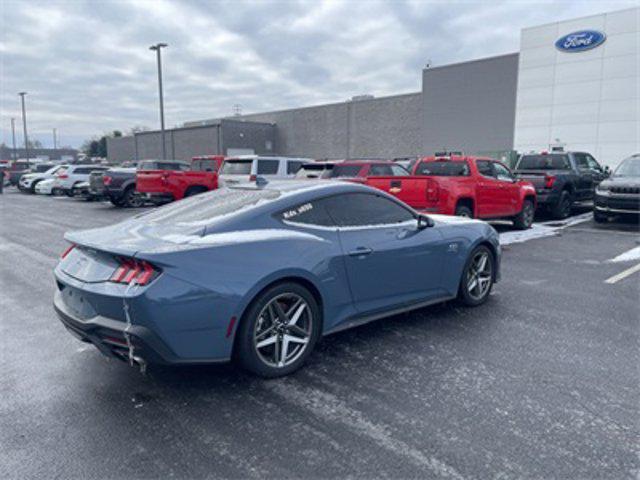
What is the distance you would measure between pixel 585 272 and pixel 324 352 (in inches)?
199

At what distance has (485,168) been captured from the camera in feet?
34.8

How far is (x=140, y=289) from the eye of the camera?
3117 millimetres

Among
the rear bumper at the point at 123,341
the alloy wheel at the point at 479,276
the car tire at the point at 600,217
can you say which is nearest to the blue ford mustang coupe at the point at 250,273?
the rear bumper at the point at 123,341

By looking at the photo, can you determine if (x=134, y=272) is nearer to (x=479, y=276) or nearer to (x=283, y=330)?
(x=283, y=330)

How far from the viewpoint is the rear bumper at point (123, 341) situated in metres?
3.12

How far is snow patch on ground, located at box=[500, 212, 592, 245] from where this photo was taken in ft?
34.1

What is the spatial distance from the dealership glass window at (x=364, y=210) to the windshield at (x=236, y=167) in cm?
1057

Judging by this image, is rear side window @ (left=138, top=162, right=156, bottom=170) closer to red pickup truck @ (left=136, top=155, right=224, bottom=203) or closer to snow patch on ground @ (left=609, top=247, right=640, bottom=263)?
red pickup truck @ (left=136, top=155, right=224, bottom=203)

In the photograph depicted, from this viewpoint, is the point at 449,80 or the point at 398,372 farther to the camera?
the point at 449,80

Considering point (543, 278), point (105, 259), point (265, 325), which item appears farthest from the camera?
point (543, 278)

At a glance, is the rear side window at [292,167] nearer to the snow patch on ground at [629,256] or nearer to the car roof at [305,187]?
the snow patch on ground at [629,256]

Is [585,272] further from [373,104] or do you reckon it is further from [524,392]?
[373,104]

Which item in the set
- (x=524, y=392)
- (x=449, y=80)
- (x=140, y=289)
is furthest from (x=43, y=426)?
(x=449, y=80)

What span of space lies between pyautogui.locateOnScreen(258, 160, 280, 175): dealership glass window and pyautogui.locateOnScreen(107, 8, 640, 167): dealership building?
14.3 meters
